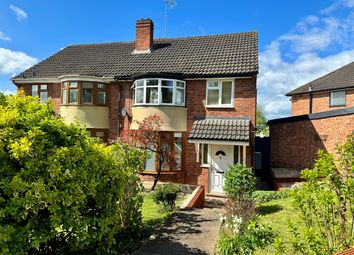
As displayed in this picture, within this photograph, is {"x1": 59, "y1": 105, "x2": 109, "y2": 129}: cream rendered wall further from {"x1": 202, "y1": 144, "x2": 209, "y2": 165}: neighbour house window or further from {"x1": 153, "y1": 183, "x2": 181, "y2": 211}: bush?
{"x1": 153, "y1": 183, "x2": 181, "y2": 211}: bush

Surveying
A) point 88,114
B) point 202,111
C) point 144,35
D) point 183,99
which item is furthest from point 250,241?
point 144,35

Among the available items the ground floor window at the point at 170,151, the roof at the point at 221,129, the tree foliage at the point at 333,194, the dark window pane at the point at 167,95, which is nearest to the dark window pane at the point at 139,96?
the dark window pane at the point at 167,95

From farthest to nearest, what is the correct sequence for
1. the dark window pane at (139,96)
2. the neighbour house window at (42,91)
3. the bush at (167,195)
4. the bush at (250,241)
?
the neighbour house window at (42,91) < the dark window pane at (139,96) < the bush at (167,195) < the bush at (250,241)

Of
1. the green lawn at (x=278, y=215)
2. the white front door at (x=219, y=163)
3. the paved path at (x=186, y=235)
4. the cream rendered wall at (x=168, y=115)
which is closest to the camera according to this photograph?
the paved path at (x=186, y=235)

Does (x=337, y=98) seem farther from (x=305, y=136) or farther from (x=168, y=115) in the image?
(x=168, y=115)

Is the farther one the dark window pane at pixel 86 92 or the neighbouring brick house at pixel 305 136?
the dark window pane at pixel 86 92

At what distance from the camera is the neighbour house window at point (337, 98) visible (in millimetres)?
24562

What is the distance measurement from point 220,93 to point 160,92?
343cm

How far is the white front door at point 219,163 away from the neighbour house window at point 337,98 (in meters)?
15.6

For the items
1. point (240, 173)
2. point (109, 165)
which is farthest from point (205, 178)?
point (109, 165)

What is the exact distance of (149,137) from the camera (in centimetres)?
1383

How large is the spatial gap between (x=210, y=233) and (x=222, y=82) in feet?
31.3

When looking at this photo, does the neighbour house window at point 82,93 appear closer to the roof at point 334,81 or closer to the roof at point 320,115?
the roof at point 320,115

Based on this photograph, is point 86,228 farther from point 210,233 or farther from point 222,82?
point 222,82
